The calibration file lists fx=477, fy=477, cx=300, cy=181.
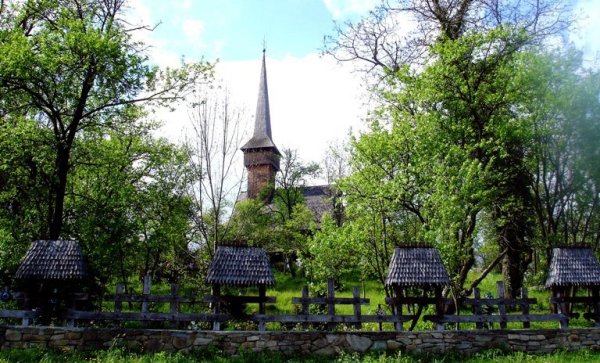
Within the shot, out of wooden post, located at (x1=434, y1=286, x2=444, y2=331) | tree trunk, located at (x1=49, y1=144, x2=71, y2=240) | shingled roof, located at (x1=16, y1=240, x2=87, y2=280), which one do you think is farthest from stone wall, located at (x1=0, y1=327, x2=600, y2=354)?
tree trunk, located at (x1=49, y1=144, x2=71, y2=240)

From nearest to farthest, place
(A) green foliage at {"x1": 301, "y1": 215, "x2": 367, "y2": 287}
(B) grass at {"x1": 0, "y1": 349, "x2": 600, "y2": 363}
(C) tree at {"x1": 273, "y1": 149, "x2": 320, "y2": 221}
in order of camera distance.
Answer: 1. (B) grass at {"x1": 0, "y1": 349, "x2": 600, "y2": 363}
2. (A) green foliage at {"x1": 301, "y1": 215, "x2": 367, "y2": 287}
3. (C) tree at {"x1": 273, "y1": 149, "x2": 320, "y2": 221}

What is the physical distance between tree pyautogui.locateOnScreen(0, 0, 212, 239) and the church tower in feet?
95.9

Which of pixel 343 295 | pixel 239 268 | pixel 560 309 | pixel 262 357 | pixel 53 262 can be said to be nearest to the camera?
pixel 262 357

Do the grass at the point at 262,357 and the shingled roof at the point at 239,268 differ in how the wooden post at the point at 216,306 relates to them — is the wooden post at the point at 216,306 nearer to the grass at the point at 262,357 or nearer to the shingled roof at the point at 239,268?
the shingled roof at the point at 239,268

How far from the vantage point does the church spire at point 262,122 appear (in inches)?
1889

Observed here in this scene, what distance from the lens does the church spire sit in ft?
157

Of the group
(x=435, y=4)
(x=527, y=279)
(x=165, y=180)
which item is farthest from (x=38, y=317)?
(x=527, y=279)

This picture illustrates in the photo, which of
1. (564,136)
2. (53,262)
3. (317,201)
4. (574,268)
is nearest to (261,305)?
(53,262)

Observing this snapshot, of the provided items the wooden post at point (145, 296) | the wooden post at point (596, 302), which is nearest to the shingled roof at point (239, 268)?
the wooden post at point (145, 296)

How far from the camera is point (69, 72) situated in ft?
50.7

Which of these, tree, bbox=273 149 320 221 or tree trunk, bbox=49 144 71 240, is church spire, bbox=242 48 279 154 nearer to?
tree, bbox=273 149 320 221

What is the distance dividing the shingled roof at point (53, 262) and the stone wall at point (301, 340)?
1315 mm

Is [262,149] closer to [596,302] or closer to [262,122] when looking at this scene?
[262,122]

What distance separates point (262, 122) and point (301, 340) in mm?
38525
